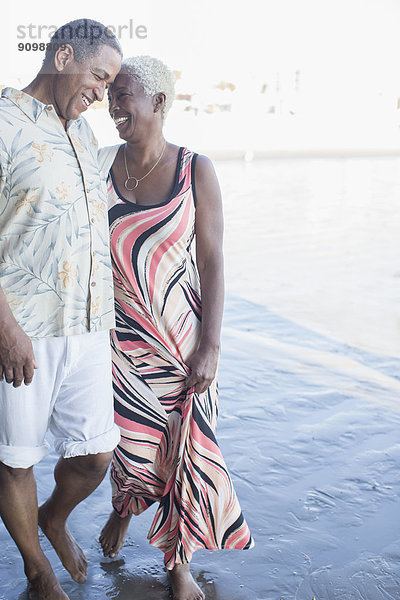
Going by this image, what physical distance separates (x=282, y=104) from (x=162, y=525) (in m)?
28.6

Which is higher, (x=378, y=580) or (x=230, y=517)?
(x=230, y=517)

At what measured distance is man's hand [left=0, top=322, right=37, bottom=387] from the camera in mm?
1959

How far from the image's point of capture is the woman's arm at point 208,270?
242cm

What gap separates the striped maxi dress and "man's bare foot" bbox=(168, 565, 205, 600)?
44mm

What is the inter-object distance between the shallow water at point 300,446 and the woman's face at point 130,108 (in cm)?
156

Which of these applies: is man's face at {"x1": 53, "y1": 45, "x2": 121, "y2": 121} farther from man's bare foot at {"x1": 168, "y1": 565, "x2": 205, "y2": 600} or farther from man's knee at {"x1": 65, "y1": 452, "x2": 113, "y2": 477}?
man's bare foot at {"x1": 168, "y1": 565, "x2": 205, "y2": 600}

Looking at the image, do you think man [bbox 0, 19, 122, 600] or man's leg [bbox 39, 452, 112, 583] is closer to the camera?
man [bbox 0, 19, 122, 600]

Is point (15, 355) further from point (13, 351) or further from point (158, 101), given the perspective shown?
point (158, 101)

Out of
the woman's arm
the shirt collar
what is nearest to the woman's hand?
the woman's arm

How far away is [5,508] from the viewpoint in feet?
7.10

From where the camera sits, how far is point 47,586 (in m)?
2.26

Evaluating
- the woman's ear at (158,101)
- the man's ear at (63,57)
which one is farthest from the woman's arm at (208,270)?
the man's ear at (63,57)

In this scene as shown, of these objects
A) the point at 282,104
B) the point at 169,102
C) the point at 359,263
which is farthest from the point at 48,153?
the point at 282,104

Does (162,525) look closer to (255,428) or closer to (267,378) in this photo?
(255,428)
